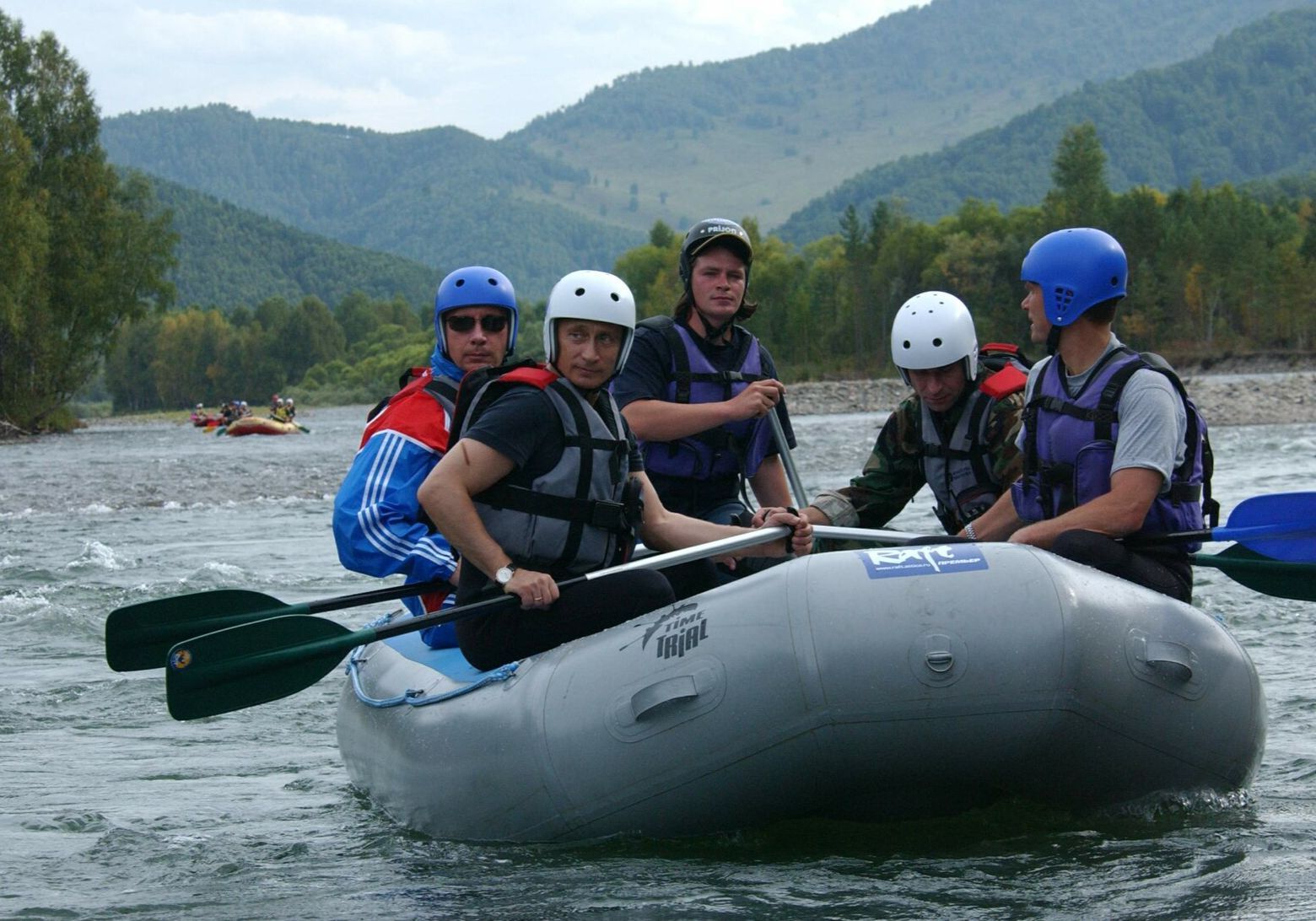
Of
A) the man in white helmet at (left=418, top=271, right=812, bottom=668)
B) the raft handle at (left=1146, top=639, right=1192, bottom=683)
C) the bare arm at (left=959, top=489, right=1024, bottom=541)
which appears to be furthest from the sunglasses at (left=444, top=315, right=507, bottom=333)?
the raft handle at (left=1146, top=639, right=1192, bottom=683)

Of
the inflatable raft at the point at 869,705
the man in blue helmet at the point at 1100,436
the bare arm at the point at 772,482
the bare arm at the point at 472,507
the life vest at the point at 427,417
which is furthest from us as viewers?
the bare arm at the point at 772,482

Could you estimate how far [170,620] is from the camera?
16.8 feet

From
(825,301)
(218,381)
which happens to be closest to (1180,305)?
(825,301)

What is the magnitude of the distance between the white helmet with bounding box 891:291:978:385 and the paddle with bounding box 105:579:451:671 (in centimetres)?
224

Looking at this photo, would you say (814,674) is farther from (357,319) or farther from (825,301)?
(357,319)

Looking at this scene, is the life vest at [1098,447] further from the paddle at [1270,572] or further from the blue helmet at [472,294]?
the blue helmet at [472,294]

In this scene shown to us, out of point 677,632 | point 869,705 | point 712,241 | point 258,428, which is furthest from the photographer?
point 258,428

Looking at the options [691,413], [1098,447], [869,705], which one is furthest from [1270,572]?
[691,413]

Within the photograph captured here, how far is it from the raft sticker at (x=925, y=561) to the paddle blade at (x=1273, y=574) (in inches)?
39.9

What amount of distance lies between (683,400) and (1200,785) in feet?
7.11

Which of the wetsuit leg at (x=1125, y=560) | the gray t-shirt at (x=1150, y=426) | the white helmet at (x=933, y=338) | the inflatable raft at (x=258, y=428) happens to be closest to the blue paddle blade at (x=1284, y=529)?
the wetsuit leg at (x=1125, y=560)

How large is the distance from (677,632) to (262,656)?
1.36 metres

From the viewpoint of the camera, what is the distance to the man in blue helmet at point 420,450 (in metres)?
4.86

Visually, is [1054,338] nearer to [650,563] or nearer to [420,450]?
[650,563]
